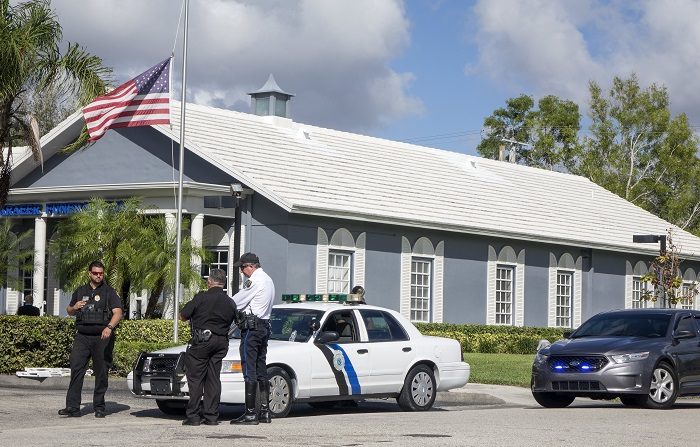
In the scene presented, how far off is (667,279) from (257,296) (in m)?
23.5

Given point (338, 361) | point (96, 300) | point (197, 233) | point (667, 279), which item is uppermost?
point (197, 233)

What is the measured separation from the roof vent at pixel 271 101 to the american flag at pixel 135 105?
11093 mm

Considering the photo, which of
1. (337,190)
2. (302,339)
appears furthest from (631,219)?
(302,339)

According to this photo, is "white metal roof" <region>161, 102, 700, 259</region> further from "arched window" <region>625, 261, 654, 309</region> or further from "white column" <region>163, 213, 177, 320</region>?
"white column" <region>163, 213, 177, 320</region>

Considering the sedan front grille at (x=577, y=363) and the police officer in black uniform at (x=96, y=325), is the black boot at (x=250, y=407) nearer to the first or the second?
the police officer in black uniform at (x=96, y=325)

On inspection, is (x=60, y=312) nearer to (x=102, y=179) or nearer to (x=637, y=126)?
(x=102, y=179)

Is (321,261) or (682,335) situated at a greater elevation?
(321,261)

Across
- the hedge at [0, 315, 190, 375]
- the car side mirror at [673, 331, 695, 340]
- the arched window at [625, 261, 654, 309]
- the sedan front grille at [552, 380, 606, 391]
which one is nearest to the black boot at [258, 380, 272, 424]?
the sedan front grille at [552, 380, 606, 391]

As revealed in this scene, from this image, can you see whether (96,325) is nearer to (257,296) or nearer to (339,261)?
(257,296)

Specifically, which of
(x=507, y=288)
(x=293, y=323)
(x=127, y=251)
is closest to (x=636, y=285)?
(x=507, y=288)

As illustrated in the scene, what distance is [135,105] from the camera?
24484mm

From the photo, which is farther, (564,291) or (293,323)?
(564,291)

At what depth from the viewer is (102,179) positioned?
32.3 m

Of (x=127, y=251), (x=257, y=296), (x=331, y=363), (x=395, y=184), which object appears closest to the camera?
(x=257, y=296)
